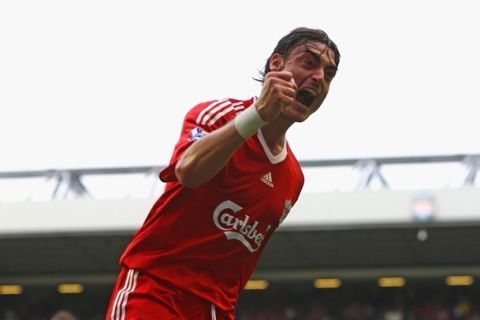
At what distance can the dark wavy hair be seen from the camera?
3471 mm

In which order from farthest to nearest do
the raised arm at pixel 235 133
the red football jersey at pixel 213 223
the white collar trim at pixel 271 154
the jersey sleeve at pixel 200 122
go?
the white collar trim at pixel 271 154 < the red football jersey at pixel 213 223 < the jersey sleeve at pixel 200 122 < the raised arm at pixel 235 133

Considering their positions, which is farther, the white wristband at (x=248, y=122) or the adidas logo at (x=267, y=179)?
the adidas logo at (x=267, y=179)

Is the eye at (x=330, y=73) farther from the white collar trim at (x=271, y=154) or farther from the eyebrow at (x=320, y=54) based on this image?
the white collar trim at (x=271, y=154)

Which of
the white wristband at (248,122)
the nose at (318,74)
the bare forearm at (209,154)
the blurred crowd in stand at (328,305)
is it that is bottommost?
the bare forearm at (209,154)

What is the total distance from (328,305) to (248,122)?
20.0m

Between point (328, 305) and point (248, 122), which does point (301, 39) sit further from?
point (328, 305)

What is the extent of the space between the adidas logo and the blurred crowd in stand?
17.9 meters

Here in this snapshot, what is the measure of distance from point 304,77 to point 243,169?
41 centimetres

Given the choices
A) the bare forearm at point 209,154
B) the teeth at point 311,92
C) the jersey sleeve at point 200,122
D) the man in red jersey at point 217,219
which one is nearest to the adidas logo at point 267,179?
the man in red jersey at point 217,219

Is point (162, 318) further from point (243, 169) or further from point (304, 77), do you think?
point (304, 77)

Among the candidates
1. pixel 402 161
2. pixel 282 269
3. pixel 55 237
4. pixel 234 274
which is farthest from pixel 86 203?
pixel 234 274

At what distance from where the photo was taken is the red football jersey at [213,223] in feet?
11.1

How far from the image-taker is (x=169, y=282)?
343 cm

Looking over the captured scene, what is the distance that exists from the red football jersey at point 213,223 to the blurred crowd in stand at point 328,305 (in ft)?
58.9
